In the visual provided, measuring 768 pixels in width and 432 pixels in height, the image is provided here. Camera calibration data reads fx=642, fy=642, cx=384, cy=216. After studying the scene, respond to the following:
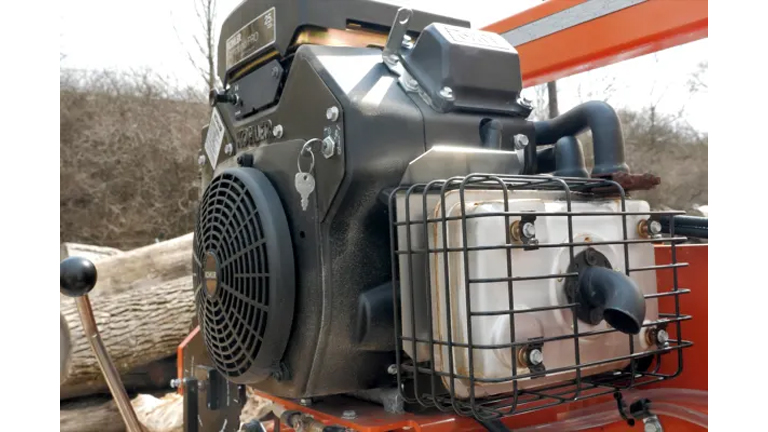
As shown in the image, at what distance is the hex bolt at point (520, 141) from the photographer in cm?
146

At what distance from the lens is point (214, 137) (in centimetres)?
180

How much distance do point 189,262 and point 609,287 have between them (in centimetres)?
362

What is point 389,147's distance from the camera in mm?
1260

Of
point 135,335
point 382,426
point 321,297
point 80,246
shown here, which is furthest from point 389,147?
point 80,246

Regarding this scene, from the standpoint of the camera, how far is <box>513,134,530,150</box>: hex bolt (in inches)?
57.3

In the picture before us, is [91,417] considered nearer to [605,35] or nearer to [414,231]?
[414,231]

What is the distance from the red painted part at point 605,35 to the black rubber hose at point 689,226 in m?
0.61

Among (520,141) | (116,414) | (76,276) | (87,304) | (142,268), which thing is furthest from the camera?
(142,268)

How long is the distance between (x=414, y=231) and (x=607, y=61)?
3.72 feet

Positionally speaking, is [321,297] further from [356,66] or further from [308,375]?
[356,66]

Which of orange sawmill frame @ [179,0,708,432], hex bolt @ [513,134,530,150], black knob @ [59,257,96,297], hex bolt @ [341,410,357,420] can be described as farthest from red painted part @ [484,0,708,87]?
black knob @ [59,257,96,297]

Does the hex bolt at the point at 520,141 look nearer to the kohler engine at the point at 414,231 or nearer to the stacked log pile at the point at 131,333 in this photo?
the kohler engine at the point at 414,231

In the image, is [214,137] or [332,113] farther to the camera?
[214,137]

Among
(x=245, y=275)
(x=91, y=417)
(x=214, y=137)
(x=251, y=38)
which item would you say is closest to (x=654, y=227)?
(x=245, y=275)
